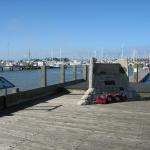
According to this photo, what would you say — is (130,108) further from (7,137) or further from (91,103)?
(7,137)

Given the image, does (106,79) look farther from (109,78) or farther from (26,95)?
(26,95)

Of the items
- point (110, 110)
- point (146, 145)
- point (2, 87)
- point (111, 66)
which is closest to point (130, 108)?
point (110, 110)

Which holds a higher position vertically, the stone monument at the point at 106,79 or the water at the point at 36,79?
the stone monument at the point at 106,79

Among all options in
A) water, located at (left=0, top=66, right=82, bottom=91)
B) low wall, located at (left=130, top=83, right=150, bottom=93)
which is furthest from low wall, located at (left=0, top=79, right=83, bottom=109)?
water, located at (left=0, top=66, right=82, bottom=91)

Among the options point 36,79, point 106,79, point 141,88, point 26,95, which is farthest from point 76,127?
point 36,79

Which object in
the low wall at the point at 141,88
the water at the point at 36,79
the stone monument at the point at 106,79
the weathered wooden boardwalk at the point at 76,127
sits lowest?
the water at the point at 36,79

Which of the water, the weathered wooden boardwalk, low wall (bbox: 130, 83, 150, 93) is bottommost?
the water

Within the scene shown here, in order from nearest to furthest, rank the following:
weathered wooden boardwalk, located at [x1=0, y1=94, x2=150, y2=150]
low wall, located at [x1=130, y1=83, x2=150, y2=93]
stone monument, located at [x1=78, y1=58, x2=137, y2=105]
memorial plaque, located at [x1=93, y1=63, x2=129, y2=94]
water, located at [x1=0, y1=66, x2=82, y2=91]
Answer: weathered wooden boardwalk, located at [x1=0, y1=94, x2=150, y2=150] → stone monument, located at [x1=78, y1=58, x2=137, y2=105] → memorial plaque, located at [x1=93, y1=63, x2=129, y2=94] → low wall, located at [x1=130, y1=83, x2=150, y2=93] → water, located at [x1=0, y1=66, x2=82, y2=91]

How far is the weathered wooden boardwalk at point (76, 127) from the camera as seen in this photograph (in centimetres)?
625

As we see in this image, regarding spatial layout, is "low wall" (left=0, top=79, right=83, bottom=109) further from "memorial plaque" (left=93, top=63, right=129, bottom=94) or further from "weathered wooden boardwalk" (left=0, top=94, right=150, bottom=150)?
"memorial plaque" (left=93, top=63, right=129, bottom=94)

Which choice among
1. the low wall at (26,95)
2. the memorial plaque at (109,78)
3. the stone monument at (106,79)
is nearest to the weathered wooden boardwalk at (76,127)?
the low wall at (26,95)

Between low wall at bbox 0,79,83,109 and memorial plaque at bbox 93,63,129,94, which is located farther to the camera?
memorial plaque at bbox 93,63,129,94

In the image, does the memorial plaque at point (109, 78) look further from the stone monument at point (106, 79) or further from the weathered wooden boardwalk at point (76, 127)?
the weathered wooden boardwalk at point (76, 127)

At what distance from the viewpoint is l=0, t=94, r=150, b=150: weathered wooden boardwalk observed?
6246mm
